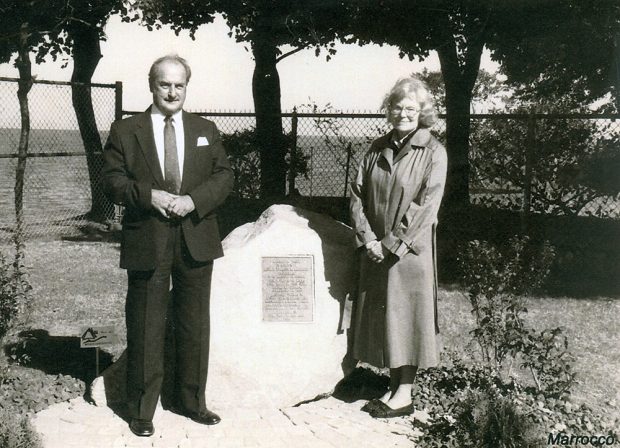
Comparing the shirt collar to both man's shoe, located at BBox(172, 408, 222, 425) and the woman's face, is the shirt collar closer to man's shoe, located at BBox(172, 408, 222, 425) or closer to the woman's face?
the woman's face

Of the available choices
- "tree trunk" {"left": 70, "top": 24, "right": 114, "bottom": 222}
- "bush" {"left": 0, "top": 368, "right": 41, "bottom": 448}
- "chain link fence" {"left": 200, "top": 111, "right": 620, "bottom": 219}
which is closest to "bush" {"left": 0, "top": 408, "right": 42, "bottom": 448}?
"bush" {"left": 0, "top": 368, "right": 41, "bottom": 448}

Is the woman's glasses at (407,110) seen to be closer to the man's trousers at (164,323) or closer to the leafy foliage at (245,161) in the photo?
the man's trousers at (164,323)

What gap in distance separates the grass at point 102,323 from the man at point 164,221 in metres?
1.00

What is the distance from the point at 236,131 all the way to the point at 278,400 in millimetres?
6701

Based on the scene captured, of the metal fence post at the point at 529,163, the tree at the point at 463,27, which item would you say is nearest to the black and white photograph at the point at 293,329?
the metal fence post at the point at 529,163

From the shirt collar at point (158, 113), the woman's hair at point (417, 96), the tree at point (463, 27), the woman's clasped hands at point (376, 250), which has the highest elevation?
the tree at point (463, 27)

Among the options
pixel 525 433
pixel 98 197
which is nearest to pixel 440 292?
pixel 525 433

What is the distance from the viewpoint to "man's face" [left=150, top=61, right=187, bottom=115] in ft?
12.6

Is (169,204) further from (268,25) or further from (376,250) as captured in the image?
(268,25)

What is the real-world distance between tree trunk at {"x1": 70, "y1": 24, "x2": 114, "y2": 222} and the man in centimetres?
833

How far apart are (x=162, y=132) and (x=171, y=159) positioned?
6.5 inches

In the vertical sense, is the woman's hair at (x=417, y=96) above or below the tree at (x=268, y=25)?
below

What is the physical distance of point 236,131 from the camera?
10.7 m

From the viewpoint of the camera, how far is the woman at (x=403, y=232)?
13.8ft
